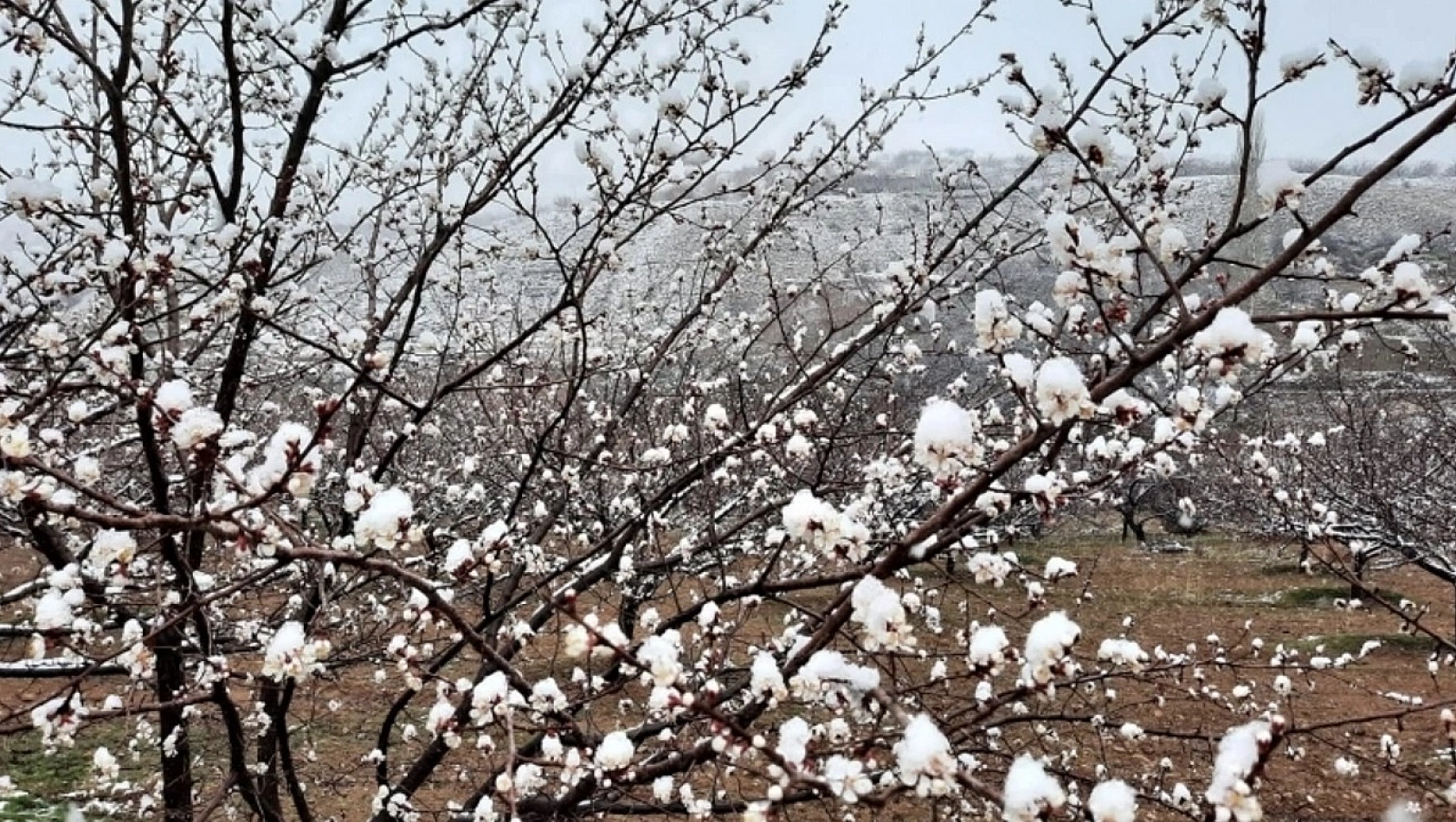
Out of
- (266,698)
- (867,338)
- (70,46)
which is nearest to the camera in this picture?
(70,46)

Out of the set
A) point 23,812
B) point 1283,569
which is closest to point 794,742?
point 23,812

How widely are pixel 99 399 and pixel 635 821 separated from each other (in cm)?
425

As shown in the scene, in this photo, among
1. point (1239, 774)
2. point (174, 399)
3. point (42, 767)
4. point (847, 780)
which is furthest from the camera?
point (42, 767)

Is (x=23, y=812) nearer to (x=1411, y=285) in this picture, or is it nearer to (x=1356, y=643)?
(x=1411, y=285)

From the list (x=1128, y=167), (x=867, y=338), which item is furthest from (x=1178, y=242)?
(x=1128, y=167)

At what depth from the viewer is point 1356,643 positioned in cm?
1374

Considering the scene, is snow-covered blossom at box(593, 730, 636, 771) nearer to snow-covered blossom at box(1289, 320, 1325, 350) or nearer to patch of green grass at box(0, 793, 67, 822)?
snow-covered blossom at box(1289, 320, 1325, 350)

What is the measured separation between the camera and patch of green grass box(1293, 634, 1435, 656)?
13.3 m

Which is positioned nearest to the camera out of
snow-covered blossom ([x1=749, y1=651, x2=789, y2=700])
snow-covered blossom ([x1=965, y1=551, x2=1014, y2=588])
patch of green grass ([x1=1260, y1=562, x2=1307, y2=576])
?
snow-covered blossom ([x1=749, y1=651, x2=789, y2=700])

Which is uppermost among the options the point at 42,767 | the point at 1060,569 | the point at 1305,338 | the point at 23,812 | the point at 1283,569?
the point at 1283,569

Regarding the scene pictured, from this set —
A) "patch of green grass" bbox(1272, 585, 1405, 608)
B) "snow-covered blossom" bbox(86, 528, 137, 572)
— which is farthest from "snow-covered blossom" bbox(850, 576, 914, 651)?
"patch of green grass" bbox(1272, 585, 1405, 608)

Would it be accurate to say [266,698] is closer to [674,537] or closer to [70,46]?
[70,46]

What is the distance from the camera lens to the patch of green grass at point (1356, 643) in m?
13.3

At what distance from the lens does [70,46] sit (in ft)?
9.29
